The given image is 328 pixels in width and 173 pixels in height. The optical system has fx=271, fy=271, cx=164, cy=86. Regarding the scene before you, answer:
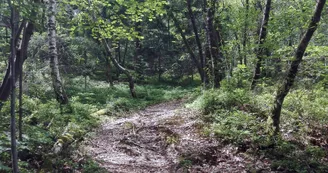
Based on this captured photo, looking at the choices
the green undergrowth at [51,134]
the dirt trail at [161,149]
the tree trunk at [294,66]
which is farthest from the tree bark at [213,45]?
the tree trunk at [294,66]

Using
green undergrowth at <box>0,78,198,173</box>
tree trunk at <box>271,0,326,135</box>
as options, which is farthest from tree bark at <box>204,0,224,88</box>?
tree trunk at <box>271,0,326,135</box>

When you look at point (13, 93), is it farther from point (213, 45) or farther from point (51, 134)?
point (213, 45)

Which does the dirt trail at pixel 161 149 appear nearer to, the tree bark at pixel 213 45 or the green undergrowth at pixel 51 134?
the green undergrowth at pixel 51 134

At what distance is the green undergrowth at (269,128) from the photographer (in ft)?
17.8

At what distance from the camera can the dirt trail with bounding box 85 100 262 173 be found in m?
5.68

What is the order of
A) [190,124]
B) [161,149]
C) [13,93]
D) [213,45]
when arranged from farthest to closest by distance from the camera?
[213,45]
[190,124]
[161,149]
[13,93]

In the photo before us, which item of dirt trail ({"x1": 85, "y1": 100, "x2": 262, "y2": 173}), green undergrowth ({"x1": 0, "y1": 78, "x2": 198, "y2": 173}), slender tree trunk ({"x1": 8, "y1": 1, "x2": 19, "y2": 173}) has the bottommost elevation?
dirt trail ({"x1": 85, "y1": 100, "x2": 262, "y2": 173})

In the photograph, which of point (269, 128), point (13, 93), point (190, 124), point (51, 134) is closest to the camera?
point (13, 93)

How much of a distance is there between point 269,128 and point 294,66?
4.92ft

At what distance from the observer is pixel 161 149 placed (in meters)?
6.93

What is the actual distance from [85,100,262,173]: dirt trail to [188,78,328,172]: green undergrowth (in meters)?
0.44

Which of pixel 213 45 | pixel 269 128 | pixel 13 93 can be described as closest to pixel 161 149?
pixel 269 128

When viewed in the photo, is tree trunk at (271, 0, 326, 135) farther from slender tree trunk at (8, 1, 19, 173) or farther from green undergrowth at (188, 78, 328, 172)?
slender tree trunk at (8, 1, 19, 173)

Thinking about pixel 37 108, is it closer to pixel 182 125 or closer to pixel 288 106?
pixel 182 125
